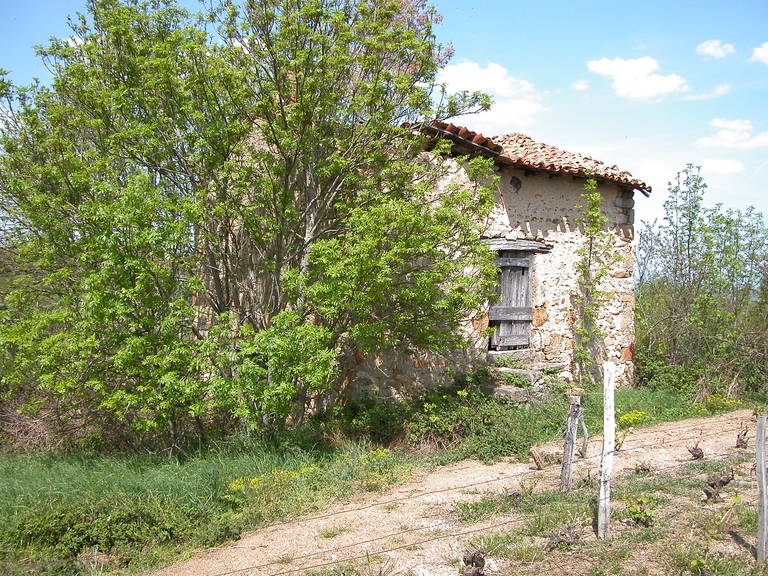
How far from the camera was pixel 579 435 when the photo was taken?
8.78 meters

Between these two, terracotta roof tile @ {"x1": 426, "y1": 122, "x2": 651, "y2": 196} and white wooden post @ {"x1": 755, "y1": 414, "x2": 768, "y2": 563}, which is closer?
white wooden post @ {"x1": 755, "y1": 414, "x2": 768, "y2": 563}

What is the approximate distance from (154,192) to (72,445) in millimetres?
3708

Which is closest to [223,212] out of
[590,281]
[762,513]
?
[590,281]

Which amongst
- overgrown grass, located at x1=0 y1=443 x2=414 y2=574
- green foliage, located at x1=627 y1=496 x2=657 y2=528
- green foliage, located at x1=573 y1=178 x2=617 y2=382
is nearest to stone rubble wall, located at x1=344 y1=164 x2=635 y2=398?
green foliage, located at x1=573 y1=178 x2=617 y2=382

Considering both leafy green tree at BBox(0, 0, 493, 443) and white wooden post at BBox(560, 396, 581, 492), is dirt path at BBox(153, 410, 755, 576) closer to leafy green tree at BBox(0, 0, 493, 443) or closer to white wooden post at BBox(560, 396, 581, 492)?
white wooden post at BBox(560, 396, 581, 492)

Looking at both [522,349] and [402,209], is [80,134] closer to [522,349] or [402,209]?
[402,209]

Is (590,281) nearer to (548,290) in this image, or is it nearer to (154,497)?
(548,290)

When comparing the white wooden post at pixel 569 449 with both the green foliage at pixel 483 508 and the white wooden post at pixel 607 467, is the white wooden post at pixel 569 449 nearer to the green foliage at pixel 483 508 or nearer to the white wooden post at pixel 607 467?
the green foliage at pixel 483 508

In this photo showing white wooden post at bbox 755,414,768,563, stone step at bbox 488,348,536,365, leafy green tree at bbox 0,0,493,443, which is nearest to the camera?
white wooden post at bbox 755,414,768,563

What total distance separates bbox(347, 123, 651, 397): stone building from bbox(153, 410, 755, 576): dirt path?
211cm

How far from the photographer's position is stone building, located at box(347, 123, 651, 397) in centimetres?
954

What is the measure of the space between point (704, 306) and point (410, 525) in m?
8.45

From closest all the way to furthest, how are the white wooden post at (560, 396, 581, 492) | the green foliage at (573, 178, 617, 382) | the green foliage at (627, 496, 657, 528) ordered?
the green foliage at (627, 496, 657, 528) < the white wooden post at (560, 396, 581, 492) < the green foliage at (573, 178, 617, 382)

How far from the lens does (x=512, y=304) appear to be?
33.4 ft
